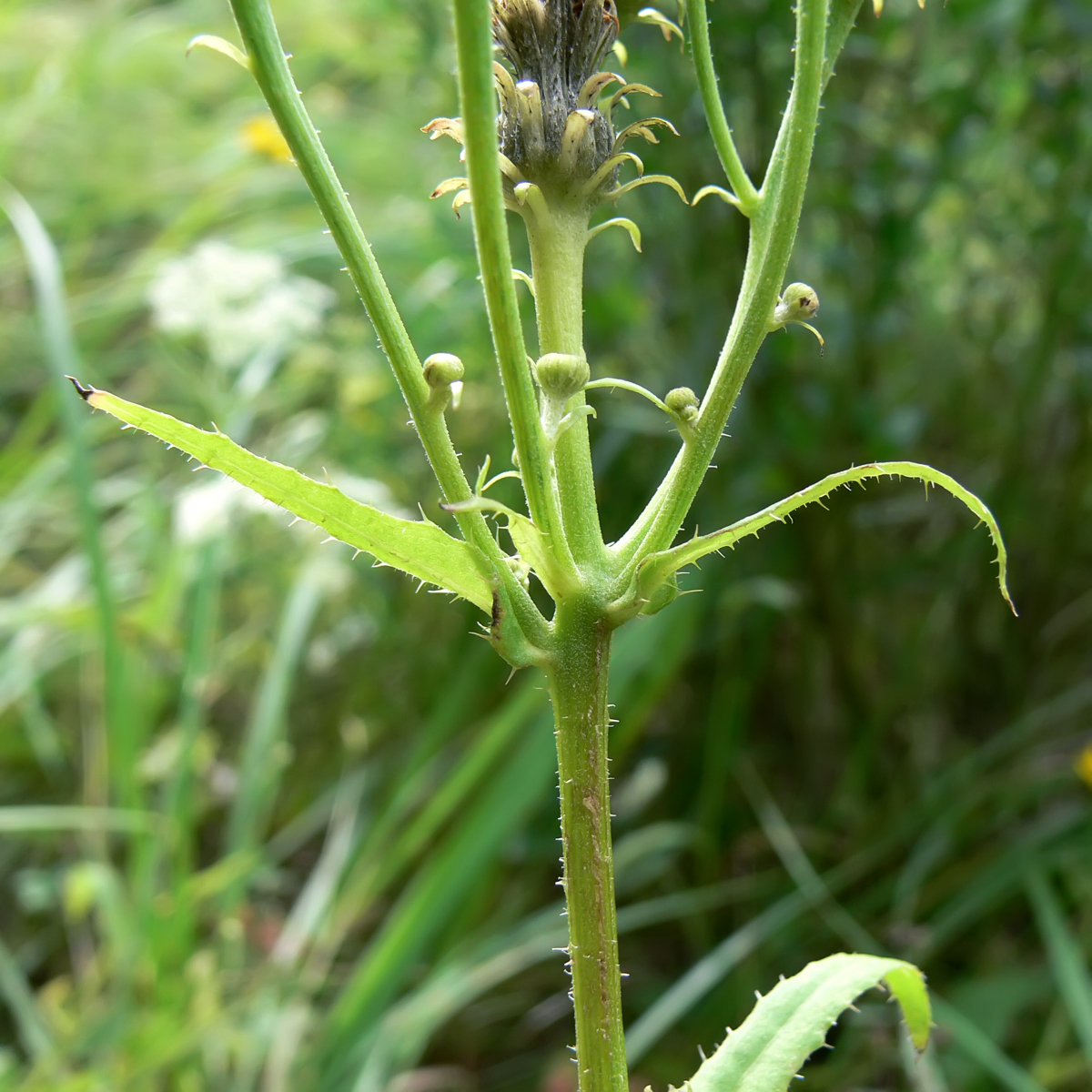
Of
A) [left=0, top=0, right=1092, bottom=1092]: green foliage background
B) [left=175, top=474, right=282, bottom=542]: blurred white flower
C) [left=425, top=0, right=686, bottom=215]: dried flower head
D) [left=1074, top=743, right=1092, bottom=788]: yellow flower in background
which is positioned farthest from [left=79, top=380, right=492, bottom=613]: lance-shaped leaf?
[left=1074, top=743, right=1092, bottom=788]: yellow flower in background

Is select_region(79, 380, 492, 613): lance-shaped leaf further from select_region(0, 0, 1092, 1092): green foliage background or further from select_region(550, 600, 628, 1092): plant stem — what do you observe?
select_region(0, 0, 1092, 1092): green foliage background

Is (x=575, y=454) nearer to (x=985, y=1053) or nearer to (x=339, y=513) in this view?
(x=339, y=513)

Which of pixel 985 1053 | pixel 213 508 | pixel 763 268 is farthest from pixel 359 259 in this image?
pixel 985 1053

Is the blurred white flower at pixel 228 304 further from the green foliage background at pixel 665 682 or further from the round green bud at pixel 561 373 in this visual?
the round green bud at pixel 561 373

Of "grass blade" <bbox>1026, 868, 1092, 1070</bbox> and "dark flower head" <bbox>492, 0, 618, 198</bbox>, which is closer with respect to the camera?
"dark flower head" <bbox>492, 0, 618, 198</bbox>

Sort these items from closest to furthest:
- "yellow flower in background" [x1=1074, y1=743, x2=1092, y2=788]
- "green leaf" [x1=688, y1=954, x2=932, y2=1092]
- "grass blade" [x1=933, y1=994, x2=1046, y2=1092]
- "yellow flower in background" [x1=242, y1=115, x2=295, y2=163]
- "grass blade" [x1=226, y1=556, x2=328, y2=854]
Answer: "green leaf" [x1=688, y1=954, x2=932, y2=1092]
"grass blade" [x1=933, y1=994, x2=1046, y2=1092]
"yellow flower in background" [x1=1074, y1=743, x2=1092, y2=788]
"grass blade" [x1=226, y1=556, x2=328, y2=854]
"yellow flower in background" [x1=242, y1=115, x2=295, y2=163]

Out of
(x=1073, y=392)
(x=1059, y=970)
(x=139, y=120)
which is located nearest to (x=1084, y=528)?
(x=1073, y=392)

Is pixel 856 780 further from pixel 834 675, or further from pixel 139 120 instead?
pixel 139 120
